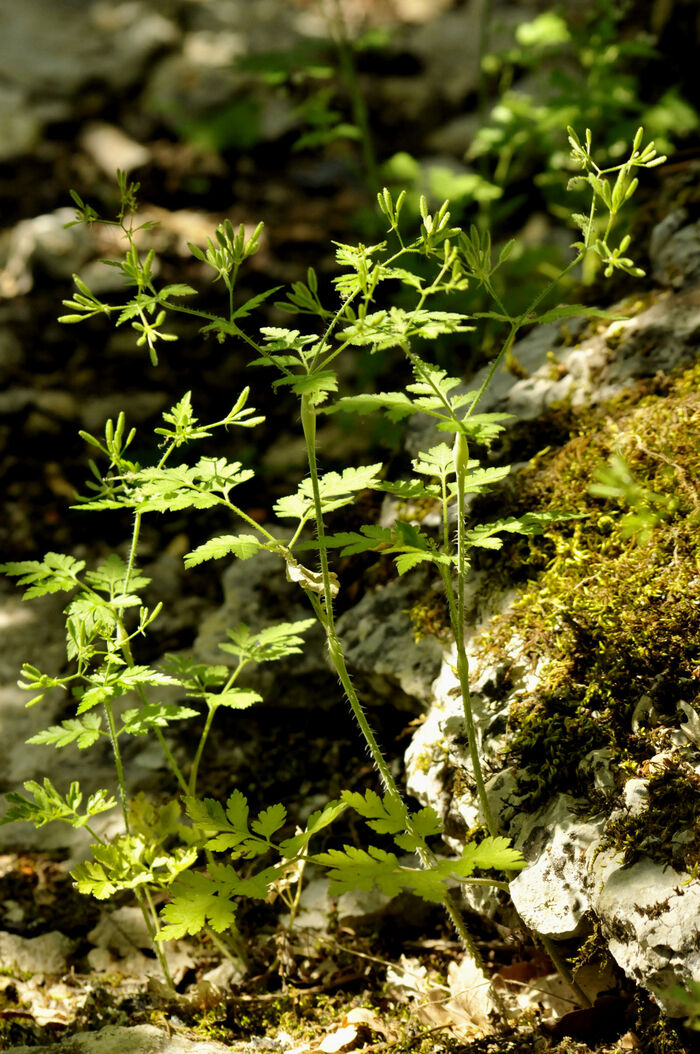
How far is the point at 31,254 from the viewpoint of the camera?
4805mm

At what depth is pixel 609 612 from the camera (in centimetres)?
211

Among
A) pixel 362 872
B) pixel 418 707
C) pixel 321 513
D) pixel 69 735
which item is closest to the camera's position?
pixel 362 872

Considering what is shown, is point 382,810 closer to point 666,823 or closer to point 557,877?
point 557,877

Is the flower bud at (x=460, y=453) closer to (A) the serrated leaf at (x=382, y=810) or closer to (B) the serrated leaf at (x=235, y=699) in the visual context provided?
(A) the serrated leaf at (x=382, y=810)

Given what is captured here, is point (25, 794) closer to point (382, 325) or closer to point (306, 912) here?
point (306, 912)

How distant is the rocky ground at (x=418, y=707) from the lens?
1873 millimetres

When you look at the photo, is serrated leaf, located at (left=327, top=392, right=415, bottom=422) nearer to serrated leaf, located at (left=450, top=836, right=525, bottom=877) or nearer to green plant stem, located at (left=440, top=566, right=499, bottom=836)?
green plant stem, located at (left=440, top=566, right=499, bottom=836)

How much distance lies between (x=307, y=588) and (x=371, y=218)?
9.55 ft

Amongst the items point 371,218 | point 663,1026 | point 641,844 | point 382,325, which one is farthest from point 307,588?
point 371,218

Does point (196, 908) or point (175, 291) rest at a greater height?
point (175, 291)

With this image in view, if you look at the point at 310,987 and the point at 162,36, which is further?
the point at 162,36

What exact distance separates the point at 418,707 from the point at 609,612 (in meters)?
0.84

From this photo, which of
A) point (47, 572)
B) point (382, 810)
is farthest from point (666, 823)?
point (47, 572)

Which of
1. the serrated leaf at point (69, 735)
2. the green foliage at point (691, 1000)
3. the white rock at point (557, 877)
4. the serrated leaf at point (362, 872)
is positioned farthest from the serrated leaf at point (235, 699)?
the green foliage at point (691, 1000)
